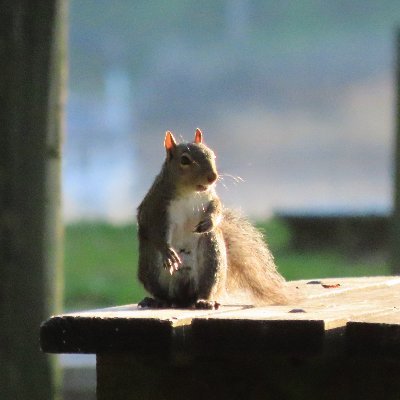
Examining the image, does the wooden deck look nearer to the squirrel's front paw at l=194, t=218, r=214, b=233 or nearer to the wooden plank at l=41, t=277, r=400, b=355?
the wooden plank at l=41, t=277, r=400, b=355

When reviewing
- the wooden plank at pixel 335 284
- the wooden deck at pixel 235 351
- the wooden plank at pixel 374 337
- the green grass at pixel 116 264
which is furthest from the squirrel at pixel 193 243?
the green grass at pixel 116 264

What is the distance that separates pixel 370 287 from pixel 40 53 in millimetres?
1248

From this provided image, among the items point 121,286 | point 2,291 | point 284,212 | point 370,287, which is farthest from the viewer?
point 284,212

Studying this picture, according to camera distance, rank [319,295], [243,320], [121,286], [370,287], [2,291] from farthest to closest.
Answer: [121,286] < [2,291] < [370,287] < [319,295] < [243,320]

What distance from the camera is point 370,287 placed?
123 inches

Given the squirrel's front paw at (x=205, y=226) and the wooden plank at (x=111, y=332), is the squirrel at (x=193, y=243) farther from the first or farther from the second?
the wooden plank at (x=111, y=332)

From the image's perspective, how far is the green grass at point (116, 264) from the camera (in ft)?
26.4

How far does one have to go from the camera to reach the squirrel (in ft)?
9.04

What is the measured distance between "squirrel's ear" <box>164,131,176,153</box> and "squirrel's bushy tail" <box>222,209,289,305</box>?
0.23 m

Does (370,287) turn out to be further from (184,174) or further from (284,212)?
(284,212)

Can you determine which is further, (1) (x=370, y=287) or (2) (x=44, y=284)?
(2) (x=44, y=284)

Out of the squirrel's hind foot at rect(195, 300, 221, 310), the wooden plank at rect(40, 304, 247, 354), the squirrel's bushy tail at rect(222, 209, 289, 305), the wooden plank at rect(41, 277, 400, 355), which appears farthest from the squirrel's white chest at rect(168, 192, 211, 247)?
the wooden plank at rect(40, 304, 247, 354)

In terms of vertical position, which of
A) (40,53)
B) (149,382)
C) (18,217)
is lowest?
(149,382)

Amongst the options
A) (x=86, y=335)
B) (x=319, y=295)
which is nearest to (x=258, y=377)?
(x=86, y=335)
